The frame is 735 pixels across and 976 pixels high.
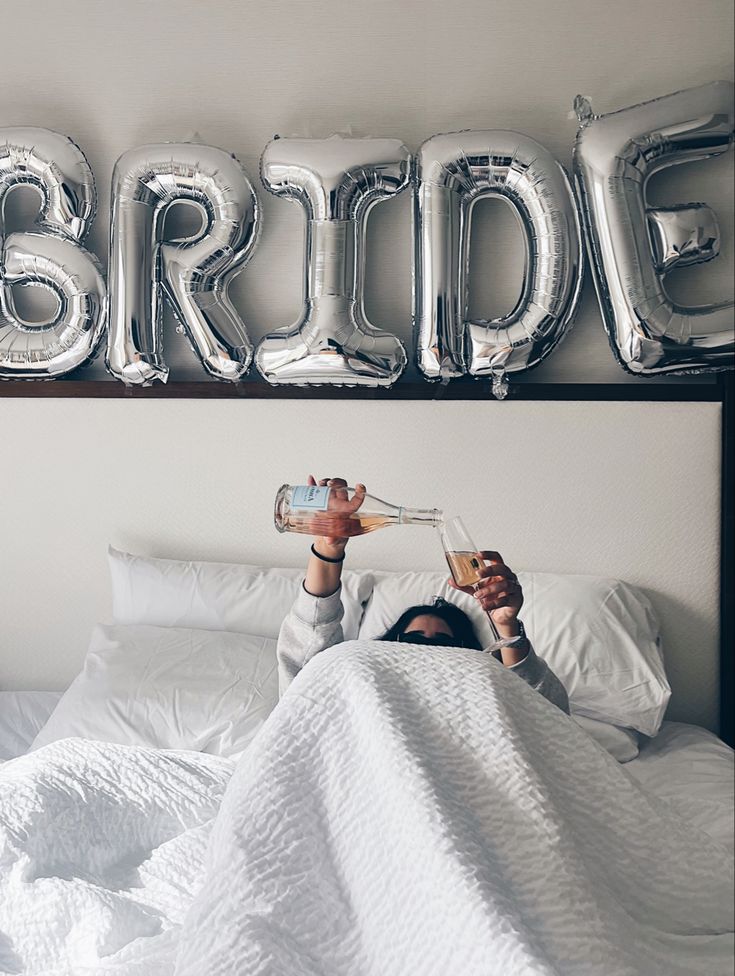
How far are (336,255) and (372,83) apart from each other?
0.32m

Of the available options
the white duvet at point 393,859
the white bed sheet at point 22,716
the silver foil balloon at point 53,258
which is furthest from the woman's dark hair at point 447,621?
the silver foil balloon at point 53,258

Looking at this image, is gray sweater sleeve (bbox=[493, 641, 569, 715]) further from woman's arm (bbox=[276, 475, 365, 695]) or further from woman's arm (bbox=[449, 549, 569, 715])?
woman's arm (bbox=[276, 475, 365, 695])

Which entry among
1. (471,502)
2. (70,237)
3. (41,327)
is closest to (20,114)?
(70,237)

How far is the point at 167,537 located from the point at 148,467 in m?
0.13

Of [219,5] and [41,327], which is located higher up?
[219,5]

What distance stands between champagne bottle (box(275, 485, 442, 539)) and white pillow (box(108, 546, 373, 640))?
0.12 meters

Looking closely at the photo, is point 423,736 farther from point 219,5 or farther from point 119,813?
point 219,5

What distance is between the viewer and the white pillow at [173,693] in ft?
4.52

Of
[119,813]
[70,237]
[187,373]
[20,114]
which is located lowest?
[119,813]

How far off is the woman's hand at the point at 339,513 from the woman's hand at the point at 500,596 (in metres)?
0.20

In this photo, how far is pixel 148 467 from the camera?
1.57 metres

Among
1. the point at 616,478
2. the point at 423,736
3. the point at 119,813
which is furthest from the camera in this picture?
the point at 616,478

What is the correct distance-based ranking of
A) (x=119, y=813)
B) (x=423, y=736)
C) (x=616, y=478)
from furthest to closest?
(x=616, y=478) → (x=119, y=813) → (x=423, y=736)

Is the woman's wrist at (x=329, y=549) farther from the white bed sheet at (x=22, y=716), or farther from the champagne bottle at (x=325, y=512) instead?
the white bed sheet at (x=22, y=716)
